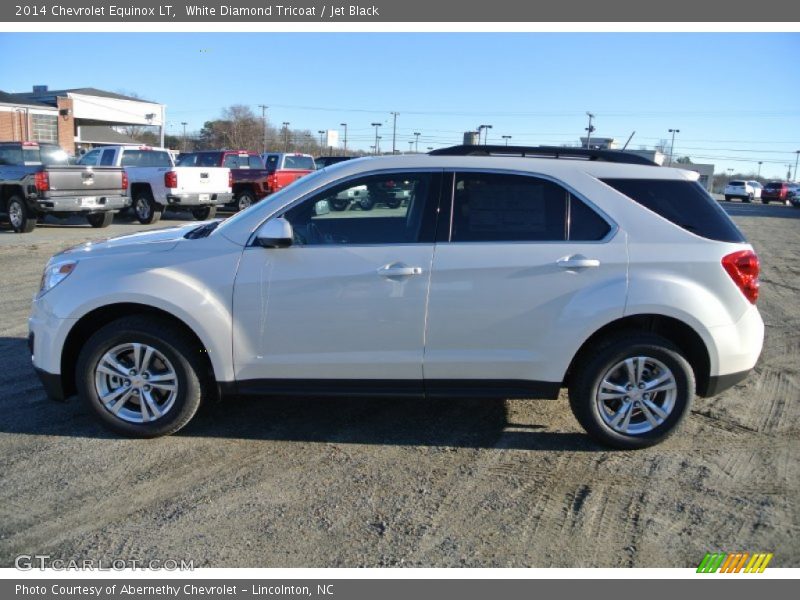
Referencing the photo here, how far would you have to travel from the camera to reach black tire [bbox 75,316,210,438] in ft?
14.2

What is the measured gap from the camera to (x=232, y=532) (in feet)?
11.2

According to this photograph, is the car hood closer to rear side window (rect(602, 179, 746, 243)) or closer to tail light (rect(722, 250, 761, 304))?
rear side window (rect(602, 179, 746, 243))

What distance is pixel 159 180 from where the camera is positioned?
17.2 meters

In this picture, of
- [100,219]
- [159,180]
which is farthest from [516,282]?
[159,180]

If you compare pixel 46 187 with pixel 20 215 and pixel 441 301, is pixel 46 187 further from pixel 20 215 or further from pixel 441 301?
pixel 441 301

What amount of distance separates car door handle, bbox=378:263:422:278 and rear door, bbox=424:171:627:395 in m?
0.13

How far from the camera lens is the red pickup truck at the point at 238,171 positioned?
20.4m

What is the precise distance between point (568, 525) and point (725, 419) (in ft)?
7.24

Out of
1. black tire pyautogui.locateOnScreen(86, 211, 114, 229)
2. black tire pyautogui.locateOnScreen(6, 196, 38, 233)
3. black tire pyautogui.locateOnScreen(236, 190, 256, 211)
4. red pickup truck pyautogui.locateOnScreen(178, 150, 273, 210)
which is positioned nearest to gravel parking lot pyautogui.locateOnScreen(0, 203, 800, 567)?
black tire pyautogui.locateOnScreen(6, 196, 38, 233)

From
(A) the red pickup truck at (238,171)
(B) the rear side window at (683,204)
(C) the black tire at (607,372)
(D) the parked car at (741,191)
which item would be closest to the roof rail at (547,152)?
(B) the rear side window at (683,204)

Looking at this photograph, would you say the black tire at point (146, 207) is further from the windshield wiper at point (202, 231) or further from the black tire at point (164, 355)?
the black tire at point (164, 355)

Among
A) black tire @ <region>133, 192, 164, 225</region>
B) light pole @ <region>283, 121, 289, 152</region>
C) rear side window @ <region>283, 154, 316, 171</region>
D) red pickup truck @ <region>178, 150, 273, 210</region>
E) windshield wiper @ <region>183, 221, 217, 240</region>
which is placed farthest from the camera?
light pole @ <region>283, 121, 289, 152</region>

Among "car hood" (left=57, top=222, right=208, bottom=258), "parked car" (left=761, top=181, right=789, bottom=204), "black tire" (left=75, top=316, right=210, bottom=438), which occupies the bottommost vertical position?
"black tire" (left=75, top=316, right=210, bottom=438)

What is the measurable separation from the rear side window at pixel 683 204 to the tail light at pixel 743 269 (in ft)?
0.39
